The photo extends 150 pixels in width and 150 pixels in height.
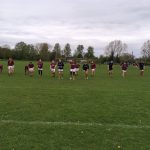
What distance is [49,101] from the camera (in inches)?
506

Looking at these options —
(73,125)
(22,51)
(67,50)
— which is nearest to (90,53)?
(67,50)

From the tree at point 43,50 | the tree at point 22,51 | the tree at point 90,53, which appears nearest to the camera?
the tree at point 22,51

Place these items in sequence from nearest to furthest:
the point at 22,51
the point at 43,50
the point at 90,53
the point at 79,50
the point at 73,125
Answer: the point at 73,125
the point at 22,51
the point at 43,50
the point at 90,53
the point at 79,50

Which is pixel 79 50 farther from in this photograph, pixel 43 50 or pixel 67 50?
pixel 43 50

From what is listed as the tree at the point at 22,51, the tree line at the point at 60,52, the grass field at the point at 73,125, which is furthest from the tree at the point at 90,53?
the grass field at the point at 73,125

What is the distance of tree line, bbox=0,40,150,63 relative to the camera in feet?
373

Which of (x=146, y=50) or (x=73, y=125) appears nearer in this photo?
(x=73, y=125)

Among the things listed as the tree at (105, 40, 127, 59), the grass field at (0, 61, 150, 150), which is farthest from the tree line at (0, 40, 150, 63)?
the grass field at (0, 61, 150, 150)

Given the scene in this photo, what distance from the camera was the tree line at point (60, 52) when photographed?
114 m

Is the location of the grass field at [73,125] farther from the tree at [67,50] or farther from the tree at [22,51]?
the tree at [67,50]

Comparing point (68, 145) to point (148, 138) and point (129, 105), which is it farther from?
point (129, 105)

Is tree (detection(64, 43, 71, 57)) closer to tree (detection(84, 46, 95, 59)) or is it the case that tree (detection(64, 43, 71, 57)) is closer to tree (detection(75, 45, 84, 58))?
tree (detection(75, 45, 84, 58))

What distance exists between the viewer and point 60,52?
454ft

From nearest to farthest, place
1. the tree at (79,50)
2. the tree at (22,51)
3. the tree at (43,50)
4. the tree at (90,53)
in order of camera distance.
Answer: the tree at (22,51) → the tree at (43,50) → the tree at (90,53) → the tree at (79,50)
